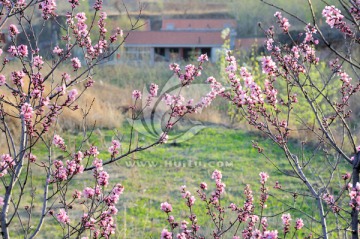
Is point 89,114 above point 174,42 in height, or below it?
below

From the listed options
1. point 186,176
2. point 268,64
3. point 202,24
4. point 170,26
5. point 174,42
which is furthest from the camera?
point 170,26

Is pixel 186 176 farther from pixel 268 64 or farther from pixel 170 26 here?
pixel 170 26

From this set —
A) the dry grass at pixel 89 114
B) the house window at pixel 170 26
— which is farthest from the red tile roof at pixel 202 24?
the dry grass at pixel 89 114

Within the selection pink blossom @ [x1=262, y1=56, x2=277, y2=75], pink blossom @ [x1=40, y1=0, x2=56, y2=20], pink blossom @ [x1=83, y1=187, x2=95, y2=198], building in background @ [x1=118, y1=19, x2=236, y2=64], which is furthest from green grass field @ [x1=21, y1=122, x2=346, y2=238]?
building in background @ [x1=118, y1=19, x2=236, y2=64]

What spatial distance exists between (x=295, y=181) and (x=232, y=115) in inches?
140

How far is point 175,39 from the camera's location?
28.7 m

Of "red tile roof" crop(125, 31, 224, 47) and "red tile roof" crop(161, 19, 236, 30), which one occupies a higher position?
"red tile roof" crop(161, 19, 236, 30)

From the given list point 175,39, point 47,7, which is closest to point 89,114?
point 47,7

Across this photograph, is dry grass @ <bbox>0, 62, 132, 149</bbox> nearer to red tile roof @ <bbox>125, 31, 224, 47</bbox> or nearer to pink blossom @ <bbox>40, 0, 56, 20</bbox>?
pink blossom @ <bbox>40, 0, 56, 20</bbox>

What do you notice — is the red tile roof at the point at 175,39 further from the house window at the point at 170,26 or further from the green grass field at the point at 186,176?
the green grass field at the point at 186,176

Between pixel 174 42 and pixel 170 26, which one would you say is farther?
pixel 170 26

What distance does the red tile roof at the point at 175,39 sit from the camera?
27906 millimetres

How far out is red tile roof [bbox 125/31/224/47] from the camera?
2791 centimetres

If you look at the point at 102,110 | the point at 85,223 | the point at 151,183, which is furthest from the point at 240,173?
the point at 85,223
